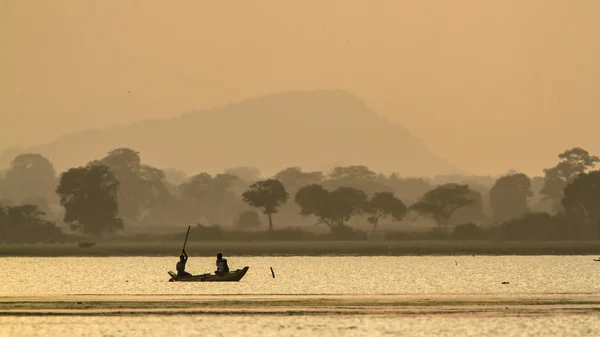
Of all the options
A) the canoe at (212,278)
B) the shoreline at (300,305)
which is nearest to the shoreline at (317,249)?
the canoe at (212,278)

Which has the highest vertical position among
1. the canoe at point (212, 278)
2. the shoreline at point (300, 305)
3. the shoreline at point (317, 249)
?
the shoreline at point (317, 249)

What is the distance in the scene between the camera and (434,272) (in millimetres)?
96938

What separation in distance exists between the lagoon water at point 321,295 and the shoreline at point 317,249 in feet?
203

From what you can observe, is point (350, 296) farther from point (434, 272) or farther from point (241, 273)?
point (434, 272)

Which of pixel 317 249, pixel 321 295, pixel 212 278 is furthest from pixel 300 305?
pixel 317 249

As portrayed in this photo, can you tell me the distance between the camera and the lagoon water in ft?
145

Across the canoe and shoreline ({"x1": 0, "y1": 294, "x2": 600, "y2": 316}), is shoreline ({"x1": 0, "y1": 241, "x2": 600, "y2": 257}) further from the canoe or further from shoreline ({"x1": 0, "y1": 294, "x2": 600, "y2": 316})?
shoreline ({"x1": 0, "y1": 294, "x2": 600, "y2": 316})

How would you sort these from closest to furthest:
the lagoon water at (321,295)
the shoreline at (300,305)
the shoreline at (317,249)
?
the lagoon water at (321,295) < the shoreline at (300,305) < the shoreline at (317,249)

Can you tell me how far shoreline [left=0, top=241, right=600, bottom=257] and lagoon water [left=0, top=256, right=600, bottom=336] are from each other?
203 ft

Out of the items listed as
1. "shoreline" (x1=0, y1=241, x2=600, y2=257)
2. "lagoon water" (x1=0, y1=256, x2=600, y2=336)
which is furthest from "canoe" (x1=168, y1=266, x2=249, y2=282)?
"shoreline" (x1=0, y1=241, x2=600, y2=257)

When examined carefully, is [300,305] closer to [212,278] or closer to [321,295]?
[321,295]

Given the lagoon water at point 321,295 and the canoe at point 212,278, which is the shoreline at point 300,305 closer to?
the lagoon water at point 321,295

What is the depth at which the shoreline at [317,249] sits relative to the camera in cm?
16302

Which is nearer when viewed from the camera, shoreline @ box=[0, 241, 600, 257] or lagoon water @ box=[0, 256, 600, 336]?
lagoon water @ box=[0, 256, 600, 336]
